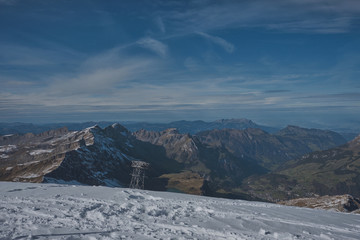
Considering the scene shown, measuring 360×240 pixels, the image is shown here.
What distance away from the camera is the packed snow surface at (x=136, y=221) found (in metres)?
12.7

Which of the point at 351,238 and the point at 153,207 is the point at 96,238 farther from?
the point at 351,238

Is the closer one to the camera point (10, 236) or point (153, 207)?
point (10, 236)

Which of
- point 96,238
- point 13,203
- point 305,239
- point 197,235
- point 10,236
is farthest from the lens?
point 13,203

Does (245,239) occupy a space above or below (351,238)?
above

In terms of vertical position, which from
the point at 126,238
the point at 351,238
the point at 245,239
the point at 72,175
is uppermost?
the point at 126,238

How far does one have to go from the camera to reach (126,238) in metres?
12.1

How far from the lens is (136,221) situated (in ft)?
50.3

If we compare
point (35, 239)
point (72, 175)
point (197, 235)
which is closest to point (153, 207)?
point (197, 235)

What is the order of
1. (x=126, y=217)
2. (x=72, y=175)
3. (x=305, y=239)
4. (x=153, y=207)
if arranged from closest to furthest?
(x=305, y=239) → (x=126, y=217) → (x=153, y=207) → (x=72, y=175)

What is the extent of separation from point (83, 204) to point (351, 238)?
21.8 meters

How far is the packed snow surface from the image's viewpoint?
501 inches

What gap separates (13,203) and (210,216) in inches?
646

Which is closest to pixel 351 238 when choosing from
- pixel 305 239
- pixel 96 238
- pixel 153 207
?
pixel 305 239

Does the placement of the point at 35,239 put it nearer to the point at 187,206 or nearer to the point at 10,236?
the point at 10,236
